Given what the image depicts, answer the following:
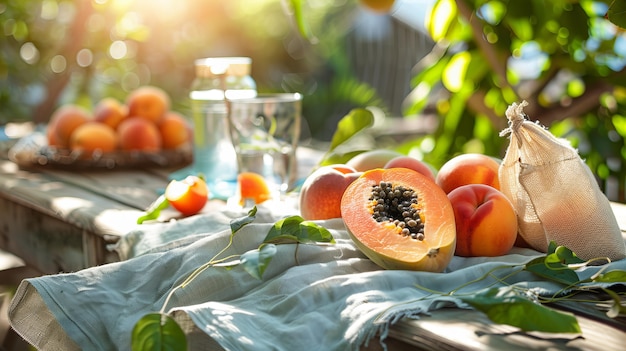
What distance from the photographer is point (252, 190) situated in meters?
1.26

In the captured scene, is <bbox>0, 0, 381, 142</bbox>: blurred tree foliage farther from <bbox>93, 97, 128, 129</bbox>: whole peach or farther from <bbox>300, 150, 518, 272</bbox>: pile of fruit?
<bbox>300, 150, 518, 272</bbox>: pile of fruit

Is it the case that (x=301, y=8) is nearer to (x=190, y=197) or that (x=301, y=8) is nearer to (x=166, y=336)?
(x=190, y=197)

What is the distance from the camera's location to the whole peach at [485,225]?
2.94ft

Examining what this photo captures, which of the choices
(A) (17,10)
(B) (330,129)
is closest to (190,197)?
(A) (17,10)

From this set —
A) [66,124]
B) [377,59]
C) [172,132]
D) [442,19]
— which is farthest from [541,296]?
[377,59]

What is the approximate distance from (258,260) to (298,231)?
0.41 feet

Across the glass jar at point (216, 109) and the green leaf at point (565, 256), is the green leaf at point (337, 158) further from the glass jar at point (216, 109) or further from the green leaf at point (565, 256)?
the green leaf at point (565, 256)

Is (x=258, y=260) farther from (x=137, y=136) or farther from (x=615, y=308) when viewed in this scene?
(x=137, y=136)

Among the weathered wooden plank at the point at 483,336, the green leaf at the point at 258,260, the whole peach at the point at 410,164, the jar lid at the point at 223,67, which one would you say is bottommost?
the weathered wooden plank at the point at 483,336

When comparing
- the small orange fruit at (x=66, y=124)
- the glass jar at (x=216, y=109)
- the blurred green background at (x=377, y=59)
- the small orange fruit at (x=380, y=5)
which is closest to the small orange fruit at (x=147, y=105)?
the small orange fruit at (x=66, y=124)

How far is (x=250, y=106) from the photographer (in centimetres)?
129

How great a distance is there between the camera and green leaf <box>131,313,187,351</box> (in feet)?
2.24

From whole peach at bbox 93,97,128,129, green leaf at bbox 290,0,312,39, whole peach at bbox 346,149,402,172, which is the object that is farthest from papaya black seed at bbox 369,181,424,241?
whole peach at bbox 93,97,128,129

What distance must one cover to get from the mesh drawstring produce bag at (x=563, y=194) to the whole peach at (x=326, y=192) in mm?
235
